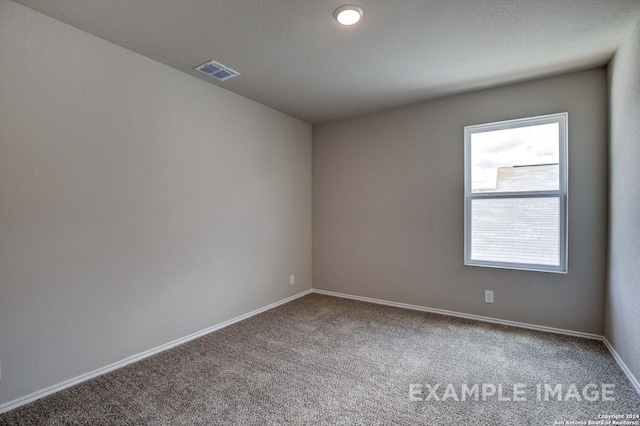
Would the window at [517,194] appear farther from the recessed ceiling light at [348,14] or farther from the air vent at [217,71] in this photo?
the air vent at [217,71]

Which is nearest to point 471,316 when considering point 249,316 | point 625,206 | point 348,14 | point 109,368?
point 625,206

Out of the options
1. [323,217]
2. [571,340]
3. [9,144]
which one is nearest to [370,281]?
[323,217]

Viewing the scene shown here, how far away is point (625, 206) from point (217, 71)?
3.66m

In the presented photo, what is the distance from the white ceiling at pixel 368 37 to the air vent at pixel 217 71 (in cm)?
8

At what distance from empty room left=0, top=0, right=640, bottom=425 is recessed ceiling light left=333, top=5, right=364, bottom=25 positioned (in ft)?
0.06

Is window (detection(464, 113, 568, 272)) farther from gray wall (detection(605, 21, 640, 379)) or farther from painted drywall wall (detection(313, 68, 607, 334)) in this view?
gray wall (detection(605, 21, 640, 379))

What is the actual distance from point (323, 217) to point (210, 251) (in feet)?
6.24

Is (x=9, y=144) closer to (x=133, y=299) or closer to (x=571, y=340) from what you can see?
(x=133, y=299)

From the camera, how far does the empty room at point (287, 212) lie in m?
2.00

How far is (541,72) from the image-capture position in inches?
117

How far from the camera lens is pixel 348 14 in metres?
2.09

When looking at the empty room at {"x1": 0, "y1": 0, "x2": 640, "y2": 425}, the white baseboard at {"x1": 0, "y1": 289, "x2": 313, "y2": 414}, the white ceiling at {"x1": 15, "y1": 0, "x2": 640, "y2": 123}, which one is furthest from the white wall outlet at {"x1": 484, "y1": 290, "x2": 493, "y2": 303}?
the white baseboard at {"x1": 0, "y1": 289, "x2": 313, "y2": 414}

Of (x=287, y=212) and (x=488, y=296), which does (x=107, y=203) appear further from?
(x=488, y=296)

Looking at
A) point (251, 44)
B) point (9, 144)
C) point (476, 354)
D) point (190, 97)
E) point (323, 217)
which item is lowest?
point (476, 354)
